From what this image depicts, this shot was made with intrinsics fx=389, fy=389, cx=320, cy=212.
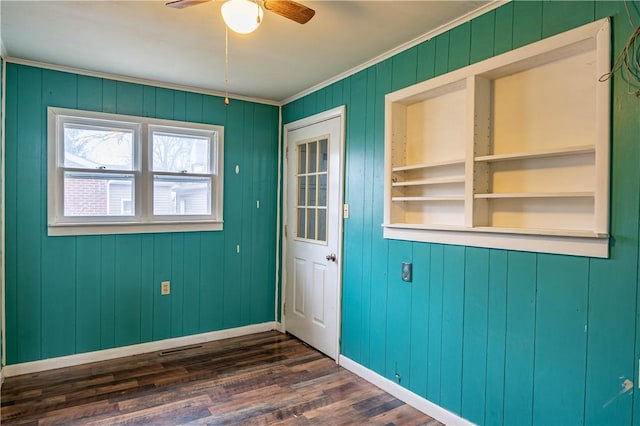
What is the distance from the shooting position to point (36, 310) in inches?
122

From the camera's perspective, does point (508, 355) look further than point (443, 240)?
No

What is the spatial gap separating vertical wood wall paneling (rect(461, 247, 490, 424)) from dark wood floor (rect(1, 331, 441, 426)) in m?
0.34

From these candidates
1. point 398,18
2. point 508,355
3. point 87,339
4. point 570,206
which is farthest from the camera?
point 87,339

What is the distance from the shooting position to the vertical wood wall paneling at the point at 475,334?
2184mm

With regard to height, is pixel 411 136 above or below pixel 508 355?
above

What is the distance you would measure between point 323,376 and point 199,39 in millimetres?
2632

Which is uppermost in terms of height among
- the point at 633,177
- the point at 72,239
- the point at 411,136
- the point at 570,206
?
the point at 411,136

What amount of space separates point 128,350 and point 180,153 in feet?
6.04

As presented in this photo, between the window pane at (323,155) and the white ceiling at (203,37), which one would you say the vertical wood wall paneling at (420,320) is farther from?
the white ceiling at (203,37)

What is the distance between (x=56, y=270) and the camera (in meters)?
3.15

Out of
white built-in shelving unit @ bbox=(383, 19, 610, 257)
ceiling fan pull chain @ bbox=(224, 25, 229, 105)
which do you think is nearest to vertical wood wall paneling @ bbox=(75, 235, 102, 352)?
ceiling fan pull chain @ bbox=(224, 25, 229, 105)

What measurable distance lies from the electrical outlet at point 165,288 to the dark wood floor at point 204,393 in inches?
21.5

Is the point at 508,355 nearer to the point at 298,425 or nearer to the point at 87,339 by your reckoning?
the point at 298,425

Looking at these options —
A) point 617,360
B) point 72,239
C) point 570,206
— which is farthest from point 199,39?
point 617,360
